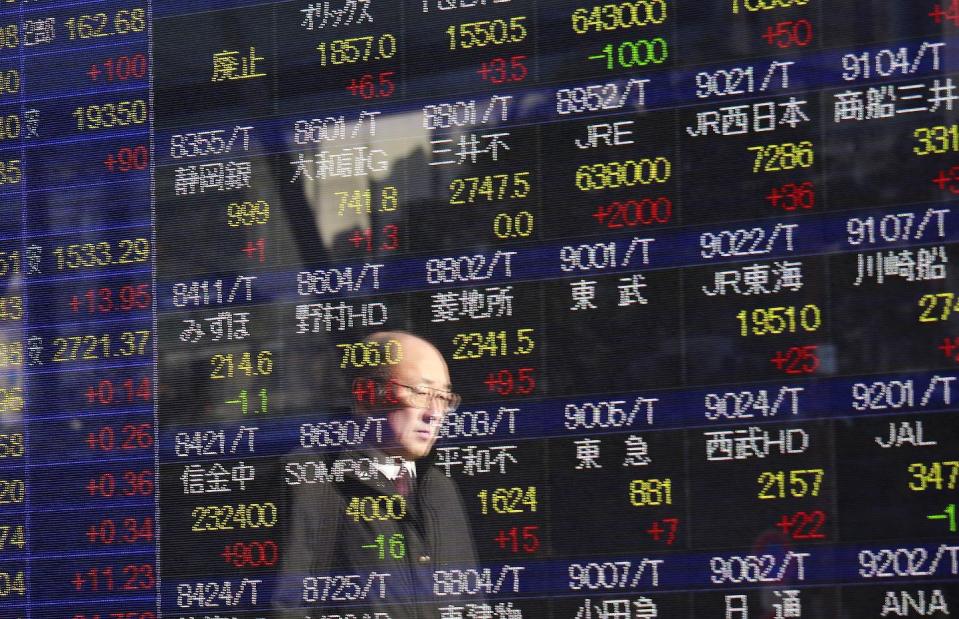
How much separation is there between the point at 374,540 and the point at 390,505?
193 millimetres

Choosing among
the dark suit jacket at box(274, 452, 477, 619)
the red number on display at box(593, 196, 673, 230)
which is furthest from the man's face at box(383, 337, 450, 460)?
the red number on display at box(593, 196, 673, 230)

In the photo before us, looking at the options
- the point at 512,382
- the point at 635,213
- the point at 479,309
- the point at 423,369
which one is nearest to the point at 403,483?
the point at 423,369

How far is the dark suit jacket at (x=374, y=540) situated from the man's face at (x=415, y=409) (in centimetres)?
11

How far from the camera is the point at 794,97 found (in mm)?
7281

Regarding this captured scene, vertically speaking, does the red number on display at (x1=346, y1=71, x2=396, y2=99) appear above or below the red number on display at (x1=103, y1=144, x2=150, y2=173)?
above

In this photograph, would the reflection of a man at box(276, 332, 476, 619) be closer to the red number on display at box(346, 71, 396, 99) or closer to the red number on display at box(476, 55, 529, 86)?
the red number on display at box(346, 71, 396, 99)

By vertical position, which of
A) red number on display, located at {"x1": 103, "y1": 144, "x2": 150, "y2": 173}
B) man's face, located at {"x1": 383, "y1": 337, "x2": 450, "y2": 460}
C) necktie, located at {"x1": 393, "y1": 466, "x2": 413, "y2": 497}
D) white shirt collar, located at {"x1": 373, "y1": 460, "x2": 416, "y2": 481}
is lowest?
necktie, located at {"x1": 393, "y1": 466, "x2": 413, "y2": 497}

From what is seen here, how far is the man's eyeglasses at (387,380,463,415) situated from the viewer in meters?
7.67

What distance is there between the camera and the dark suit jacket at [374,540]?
7.57 m

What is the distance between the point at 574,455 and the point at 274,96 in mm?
2488

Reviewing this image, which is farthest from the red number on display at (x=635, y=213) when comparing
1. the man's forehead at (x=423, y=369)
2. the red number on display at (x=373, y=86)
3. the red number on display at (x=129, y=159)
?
the red number on display at (x=129, y=159)

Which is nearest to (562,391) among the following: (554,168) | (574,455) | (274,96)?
(574,455)

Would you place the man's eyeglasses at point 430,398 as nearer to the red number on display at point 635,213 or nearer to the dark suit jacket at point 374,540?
the dark suit jacket at point 374,540

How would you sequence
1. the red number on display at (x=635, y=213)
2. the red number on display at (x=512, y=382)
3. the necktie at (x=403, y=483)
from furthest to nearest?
1. the necktie at (x=403, y=483)
2. the red number on display at (x=512, y=382)
3. the red number on display at (x=635, y=213)
